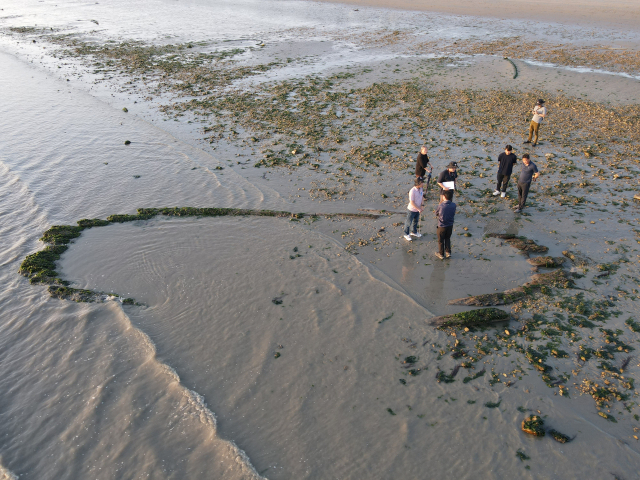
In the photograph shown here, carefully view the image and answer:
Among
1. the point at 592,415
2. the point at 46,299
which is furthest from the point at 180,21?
the point at 592,415

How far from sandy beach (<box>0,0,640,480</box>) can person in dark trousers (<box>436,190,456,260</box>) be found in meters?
0.45

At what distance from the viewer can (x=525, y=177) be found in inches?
456

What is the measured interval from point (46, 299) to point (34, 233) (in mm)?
3553

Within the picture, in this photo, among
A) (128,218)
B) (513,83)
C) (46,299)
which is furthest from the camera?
(513,83)

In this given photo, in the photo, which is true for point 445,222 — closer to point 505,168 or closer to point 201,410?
point 505,168

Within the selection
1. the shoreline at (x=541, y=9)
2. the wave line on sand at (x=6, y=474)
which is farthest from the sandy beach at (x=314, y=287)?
the shoreline at (x=541, y=9)

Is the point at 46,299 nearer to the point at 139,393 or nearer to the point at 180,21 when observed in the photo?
the point at 139,393

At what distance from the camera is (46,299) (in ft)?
30.9

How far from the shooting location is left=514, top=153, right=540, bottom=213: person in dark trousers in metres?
11.4

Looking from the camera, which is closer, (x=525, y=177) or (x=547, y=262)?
(x=547, y=262)

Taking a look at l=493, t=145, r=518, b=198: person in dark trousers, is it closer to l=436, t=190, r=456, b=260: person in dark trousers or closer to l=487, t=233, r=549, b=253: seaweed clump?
l=487, t=233, r=549, b=253: seaweed clump

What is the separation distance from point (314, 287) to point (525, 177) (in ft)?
23.6

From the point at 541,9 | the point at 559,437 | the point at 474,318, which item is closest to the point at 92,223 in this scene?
the point at 474,318

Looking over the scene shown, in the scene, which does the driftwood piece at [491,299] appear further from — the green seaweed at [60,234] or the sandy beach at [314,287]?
the green seaweed at [60,234]
